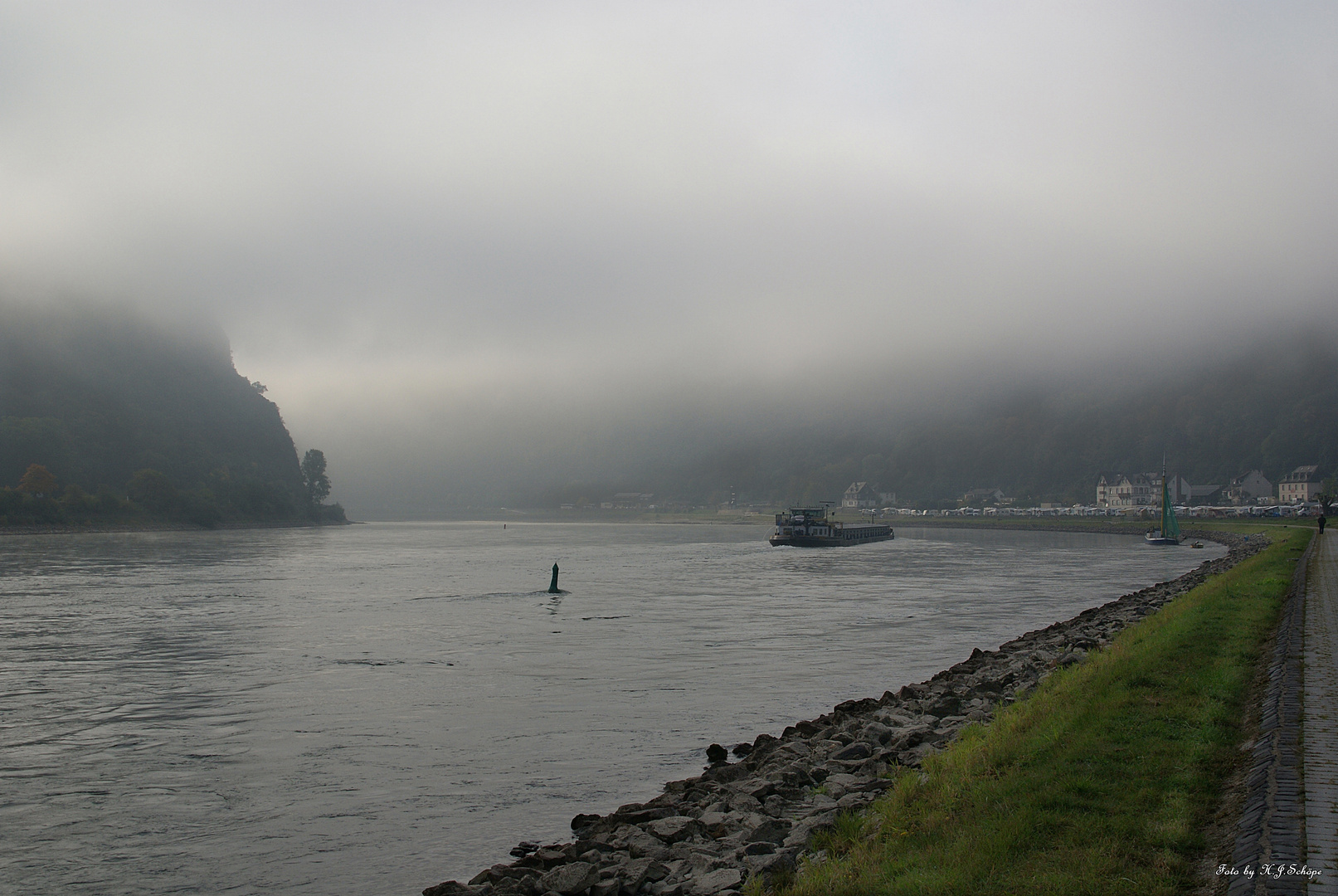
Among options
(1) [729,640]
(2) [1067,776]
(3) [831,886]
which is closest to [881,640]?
(1) [729,640]

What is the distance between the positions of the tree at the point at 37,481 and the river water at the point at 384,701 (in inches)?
4374

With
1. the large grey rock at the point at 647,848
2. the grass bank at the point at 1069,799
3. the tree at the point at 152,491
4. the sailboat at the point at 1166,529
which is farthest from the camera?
the tree at the point at 152,491

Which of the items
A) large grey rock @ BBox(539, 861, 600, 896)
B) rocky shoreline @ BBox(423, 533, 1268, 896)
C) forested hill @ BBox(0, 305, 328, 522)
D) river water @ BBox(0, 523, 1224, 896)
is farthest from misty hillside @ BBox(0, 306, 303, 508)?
large grey rock @ BBox(539, 861, 600, 896)

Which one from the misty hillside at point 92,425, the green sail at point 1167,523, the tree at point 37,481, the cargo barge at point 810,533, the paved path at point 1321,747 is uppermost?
the misty hillside at point 92,425

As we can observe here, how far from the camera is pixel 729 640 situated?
101 feet

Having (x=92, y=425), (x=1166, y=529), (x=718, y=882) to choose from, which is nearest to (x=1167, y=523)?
(x=1166, y=529)

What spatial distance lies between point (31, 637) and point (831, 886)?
32.8m

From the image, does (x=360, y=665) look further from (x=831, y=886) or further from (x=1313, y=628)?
(x=1313, y=628)

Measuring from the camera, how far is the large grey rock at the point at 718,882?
878 cm

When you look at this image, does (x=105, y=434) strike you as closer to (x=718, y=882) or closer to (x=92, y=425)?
(x=92, y=425)

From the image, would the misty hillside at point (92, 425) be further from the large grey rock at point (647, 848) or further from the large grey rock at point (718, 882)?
the large grey rock at point (718, 882)

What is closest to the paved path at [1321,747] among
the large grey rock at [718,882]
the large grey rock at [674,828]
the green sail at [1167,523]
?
the large grey rock at [718,882]

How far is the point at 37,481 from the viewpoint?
145 m

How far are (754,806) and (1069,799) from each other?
4.42 metres
